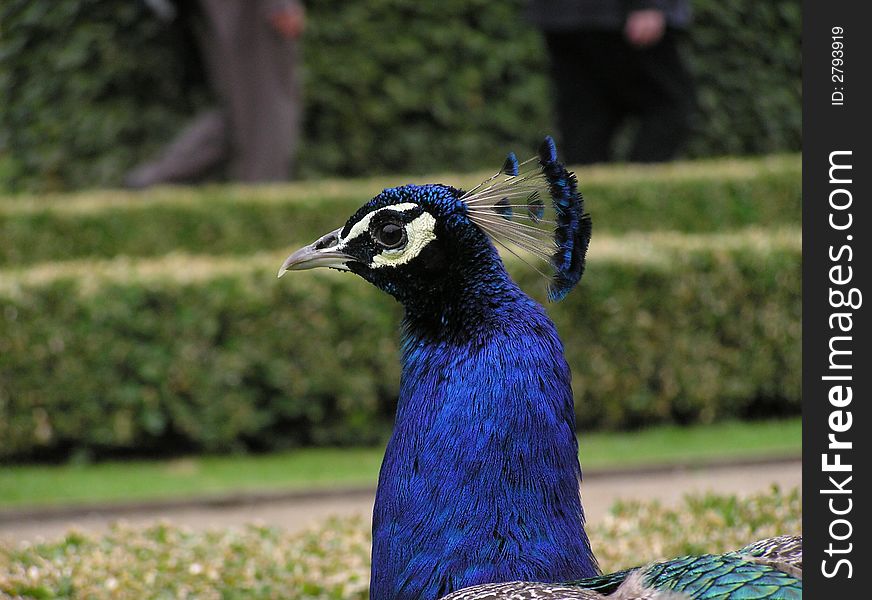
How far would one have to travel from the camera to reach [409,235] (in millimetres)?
1907

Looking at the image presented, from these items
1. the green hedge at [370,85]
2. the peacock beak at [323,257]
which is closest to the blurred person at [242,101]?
the green hedge at [370,85]

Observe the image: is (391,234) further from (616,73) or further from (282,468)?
(616,73)

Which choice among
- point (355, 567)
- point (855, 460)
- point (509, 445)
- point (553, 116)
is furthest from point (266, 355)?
point (553, 116)

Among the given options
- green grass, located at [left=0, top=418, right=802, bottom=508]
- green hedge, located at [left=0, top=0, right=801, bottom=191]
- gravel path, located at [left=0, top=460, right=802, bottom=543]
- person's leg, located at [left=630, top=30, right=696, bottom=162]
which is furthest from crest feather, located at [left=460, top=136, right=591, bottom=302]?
green hedge, located at [left=0, top=0, right=801, bottom=191]

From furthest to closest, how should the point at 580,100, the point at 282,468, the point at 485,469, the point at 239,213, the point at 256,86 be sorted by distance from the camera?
the point at 256,86 < the point at 580,100 < the point at 239,213 < the point at 282,468 < the point at 485,469

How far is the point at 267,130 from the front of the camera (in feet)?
22.6

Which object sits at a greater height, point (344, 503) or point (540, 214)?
point (540, 214)

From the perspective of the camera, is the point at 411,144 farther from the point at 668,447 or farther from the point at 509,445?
the point at 509,445

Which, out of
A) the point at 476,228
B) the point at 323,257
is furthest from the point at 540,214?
the point at 323,257

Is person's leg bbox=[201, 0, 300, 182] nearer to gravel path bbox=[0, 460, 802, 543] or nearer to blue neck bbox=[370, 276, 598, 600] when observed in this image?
gravel path bbox=[0, 460, 802, 543]

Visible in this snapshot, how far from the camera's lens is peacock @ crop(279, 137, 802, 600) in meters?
1.80

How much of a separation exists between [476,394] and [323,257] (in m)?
0.33

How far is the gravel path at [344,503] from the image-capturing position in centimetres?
369

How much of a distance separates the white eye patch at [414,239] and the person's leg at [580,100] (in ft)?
14.6
